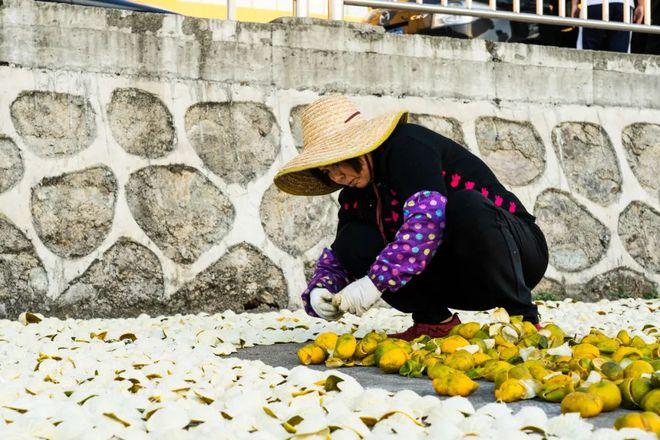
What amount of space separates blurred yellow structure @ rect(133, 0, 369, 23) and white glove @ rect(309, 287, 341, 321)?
88.2 inches

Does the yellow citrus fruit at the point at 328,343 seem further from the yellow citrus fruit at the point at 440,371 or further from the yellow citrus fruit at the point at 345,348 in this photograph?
the yellow citrus fruit at the point at 440,371

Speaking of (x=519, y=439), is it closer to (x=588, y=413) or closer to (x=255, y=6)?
(x=588, y=413)

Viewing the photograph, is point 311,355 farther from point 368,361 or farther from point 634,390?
point 634,390

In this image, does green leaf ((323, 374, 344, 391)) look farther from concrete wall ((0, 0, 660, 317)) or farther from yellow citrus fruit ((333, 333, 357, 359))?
concrete wall ((0, 0, 660, 317))

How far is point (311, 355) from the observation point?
2771mm

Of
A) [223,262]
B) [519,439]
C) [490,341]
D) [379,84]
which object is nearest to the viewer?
[519,439]

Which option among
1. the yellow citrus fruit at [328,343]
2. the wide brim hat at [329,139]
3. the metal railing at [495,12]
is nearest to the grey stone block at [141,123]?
the metal railing at [495,12]

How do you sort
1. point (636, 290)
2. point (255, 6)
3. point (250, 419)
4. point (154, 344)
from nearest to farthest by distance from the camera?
point (250, 419), point (154, 344), point (636, 290), point (255, 6)

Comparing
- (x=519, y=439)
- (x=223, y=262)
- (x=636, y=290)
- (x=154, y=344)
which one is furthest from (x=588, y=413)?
(x=636, y=290)

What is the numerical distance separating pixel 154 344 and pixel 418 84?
6.64ft

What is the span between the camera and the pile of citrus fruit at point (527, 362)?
1.95 meters

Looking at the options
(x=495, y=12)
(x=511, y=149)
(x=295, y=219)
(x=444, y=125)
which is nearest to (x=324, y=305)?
(x=295, y=219)

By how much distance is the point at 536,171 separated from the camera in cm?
479

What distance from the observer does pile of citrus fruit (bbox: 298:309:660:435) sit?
1.95 m
